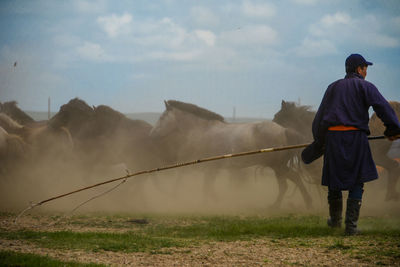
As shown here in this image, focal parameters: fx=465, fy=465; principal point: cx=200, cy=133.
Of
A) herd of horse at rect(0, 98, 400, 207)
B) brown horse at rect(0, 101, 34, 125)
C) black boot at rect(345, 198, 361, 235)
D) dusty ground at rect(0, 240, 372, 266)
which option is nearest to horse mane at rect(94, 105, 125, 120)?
herd of horse at rect(0, 98, 400, 207)

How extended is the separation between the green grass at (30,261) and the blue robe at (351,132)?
→ 2.85m

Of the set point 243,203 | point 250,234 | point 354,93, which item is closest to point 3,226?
point 250,234

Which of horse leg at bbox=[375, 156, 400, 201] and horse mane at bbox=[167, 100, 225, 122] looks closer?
horse leg at bbox=[375, 156, 400, 201]

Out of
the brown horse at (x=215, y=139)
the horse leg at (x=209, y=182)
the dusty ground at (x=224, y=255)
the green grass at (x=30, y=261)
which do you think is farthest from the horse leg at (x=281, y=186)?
the green grass at (x=30, y=261)

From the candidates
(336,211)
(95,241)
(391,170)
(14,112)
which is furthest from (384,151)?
(14,112)

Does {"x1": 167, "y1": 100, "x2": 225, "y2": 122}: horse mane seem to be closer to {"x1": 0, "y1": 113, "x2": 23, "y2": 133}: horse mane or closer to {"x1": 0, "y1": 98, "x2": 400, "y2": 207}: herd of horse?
{"x1": 0, "y1": 98, "x2": 400, "y2": 207}: herd of horse

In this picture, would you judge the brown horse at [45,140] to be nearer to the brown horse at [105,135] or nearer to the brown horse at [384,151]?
the brown horse at [105,135]

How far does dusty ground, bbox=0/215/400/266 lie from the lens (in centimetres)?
386

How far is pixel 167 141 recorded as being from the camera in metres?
11.9

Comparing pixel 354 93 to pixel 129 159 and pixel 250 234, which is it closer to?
pixel 250 234

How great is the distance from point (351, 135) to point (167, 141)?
23.7 feet

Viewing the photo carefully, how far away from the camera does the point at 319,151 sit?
5562 mm

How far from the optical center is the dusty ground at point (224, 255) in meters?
3.86

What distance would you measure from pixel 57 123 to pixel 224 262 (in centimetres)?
906
